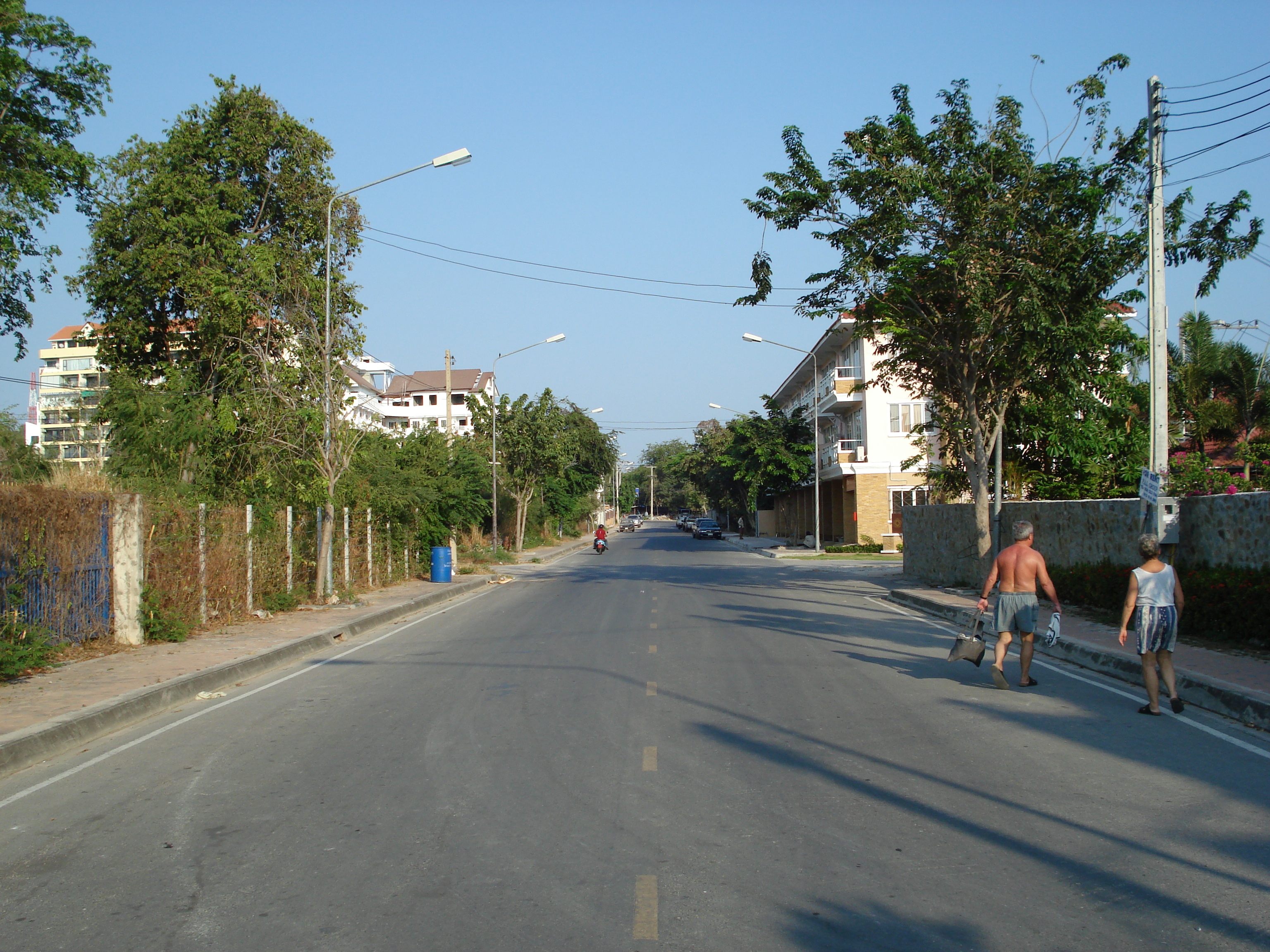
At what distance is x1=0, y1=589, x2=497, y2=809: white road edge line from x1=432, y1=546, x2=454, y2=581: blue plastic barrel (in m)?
10.5

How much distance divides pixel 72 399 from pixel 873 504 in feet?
121

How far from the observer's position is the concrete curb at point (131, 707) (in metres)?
7.70

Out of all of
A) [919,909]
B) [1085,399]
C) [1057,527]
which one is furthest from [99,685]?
[1085,399]

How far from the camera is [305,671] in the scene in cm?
1219

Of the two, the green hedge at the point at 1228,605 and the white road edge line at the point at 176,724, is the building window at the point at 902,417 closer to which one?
the green hedge at the point at 1228,605

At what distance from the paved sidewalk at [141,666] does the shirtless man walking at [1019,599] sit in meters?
8.86

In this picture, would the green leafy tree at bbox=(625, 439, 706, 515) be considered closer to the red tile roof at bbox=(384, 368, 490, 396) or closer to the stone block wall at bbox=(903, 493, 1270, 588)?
the red tile roof at bbox=(384, 368, 490, 396)

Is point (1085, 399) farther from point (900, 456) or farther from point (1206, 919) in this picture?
point (900, 456)

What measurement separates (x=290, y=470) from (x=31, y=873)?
Result: 49.8ft

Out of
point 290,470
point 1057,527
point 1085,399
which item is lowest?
point 1057,527

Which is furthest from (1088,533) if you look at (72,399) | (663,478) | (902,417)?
(663,478)

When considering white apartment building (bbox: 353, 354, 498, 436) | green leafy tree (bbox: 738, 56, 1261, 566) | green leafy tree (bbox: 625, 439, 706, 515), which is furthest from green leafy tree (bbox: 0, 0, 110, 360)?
green leafy tree (bbox: 625, 439, 706, 515)

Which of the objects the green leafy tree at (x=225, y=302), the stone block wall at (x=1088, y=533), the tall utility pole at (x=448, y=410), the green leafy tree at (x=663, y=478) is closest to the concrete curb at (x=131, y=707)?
the green leafy tree at (x=225, y=302)

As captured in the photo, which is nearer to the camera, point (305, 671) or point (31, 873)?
point (31, 873)
